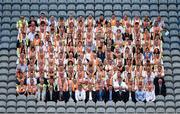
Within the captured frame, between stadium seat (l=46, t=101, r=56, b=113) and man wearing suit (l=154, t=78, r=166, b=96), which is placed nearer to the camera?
stadium seat (l=46, t=101, r=56, b=113)

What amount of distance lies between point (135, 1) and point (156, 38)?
158 centimetres

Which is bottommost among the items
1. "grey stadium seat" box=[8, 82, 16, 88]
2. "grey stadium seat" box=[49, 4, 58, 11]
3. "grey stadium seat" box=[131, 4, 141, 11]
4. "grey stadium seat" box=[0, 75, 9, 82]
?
"grey stadium seat" box=[8, 82, 16, 88]

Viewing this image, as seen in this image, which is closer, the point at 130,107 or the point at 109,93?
the point at 130,107

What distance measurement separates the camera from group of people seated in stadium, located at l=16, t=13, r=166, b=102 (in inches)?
563

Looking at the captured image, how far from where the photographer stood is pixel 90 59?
1481 cm

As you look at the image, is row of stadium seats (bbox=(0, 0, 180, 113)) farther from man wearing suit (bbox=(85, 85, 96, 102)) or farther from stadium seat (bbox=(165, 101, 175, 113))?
man wearing suit (bbox=(85, 85, 96, 102))

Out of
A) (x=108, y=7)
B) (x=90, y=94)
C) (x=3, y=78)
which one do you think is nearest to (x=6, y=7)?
(x=3, y=78)

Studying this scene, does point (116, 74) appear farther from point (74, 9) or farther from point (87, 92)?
point (74, 9)

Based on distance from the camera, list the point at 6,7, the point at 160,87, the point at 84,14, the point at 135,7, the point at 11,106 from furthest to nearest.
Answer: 1. the point at 6,7
2. the point at 135,7
3. the point at 84,14
4. the point at 160,87
5. the point at 11,106

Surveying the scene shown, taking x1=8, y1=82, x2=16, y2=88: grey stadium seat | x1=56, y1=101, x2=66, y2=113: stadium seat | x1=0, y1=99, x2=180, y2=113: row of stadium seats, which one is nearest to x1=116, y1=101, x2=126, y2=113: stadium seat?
x1=0, y1=99, x2=180, y2=113: row of stadium seats

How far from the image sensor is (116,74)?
571 inches

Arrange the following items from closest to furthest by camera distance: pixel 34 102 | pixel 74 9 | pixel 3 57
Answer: pixel 34 102
pixel 3 57
pixel 74 9

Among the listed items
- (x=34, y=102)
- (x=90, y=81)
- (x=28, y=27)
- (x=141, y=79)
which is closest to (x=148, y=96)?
(x=141, y=79)

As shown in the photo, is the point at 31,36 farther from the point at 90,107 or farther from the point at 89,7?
the point at 90,107
